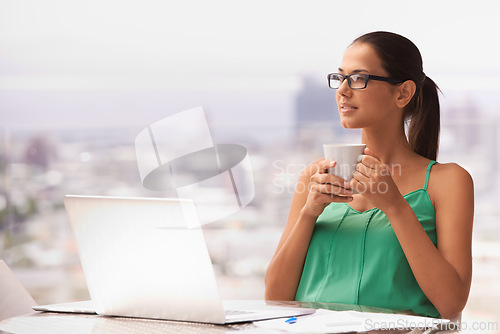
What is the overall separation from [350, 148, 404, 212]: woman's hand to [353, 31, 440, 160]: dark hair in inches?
12.3

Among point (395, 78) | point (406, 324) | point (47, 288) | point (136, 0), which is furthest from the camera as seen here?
point (47, 288)

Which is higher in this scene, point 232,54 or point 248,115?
point 232,54

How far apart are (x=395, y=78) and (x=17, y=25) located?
2.69 m

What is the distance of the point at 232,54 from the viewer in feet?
11.3

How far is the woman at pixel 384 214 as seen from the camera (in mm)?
1314

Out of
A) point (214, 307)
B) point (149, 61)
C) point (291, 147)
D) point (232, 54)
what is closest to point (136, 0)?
point (149, 61)

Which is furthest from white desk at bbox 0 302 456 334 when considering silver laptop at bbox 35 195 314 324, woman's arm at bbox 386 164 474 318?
woman's arm at bbox 386 164 474 318

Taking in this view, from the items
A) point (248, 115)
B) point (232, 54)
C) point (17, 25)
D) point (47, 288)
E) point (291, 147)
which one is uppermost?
point (17, 25)

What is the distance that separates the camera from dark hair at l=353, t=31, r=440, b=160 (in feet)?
4.83

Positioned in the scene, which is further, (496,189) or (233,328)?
(496,189)

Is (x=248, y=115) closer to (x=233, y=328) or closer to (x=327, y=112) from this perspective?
(x=327, y=112)

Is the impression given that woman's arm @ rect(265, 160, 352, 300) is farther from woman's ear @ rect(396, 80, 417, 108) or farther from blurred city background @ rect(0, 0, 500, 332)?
blurred city background @ rect(0, 0, 500, 332)

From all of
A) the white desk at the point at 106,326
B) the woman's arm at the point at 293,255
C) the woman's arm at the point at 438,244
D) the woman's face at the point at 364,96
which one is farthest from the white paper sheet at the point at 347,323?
the woman's face at the point at 364,96

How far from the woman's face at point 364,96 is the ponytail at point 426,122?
137 millimetres
